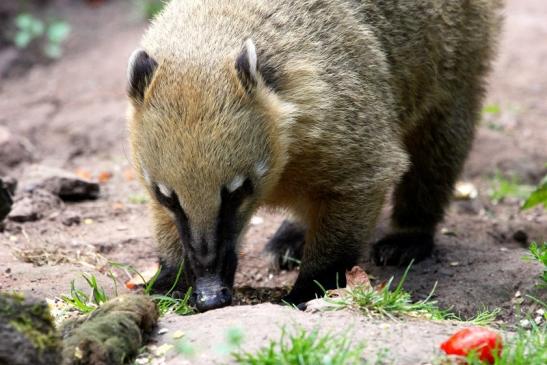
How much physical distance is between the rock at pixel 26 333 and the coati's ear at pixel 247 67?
1899 mm

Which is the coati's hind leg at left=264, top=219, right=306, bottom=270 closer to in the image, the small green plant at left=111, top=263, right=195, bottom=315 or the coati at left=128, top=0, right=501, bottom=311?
the coati at left=128, top=0, right=501, bottom=311

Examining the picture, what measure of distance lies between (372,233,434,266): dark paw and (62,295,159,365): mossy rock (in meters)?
2.86

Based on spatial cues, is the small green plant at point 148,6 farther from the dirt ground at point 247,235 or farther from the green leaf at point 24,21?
the green leaf at point 24,21

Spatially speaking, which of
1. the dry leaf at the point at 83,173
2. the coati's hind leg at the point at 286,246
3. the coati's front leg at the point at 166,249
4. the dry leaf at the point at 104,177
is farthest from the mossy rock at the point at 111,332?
the dry leaf at the point at 104,177

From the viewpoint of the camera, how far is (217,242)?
17.3 ft

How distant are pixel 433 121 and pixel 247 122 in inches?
101

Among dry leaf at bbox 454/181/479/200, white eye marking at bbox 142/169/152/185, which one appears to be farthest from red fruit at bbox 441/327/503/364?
dry leaf at bbox 454/181/479/200

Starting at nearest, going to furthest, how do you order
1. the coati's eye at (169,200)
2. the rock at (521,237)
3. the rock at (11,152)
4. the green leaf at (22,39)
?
the coati's eye at (169,200) < the rock at (521,237) < the rock at (11,152) < the green leaf at (22,39)

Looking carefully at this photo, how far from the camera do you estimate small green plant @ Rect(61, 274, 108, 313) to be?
5434 mm

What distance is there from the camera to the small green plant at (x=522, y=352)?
4.35 metres

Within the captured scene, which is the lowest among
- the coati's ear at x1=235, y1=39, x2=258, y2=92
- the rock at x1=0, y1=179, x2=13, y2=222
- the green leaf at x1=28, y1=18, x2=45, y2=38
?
the rock at x1=0, y1=179, x2=13, y2=222

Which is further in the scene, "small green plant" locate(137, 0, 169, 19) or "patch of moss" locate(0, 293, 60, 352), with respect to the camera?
"small green plant" locate(137, 0, 169, 19)

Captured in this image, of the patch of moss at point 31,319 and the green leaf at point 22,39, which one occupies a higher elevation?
the green leaf at point 22,39

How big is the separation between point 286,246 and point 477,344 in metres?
3.32
